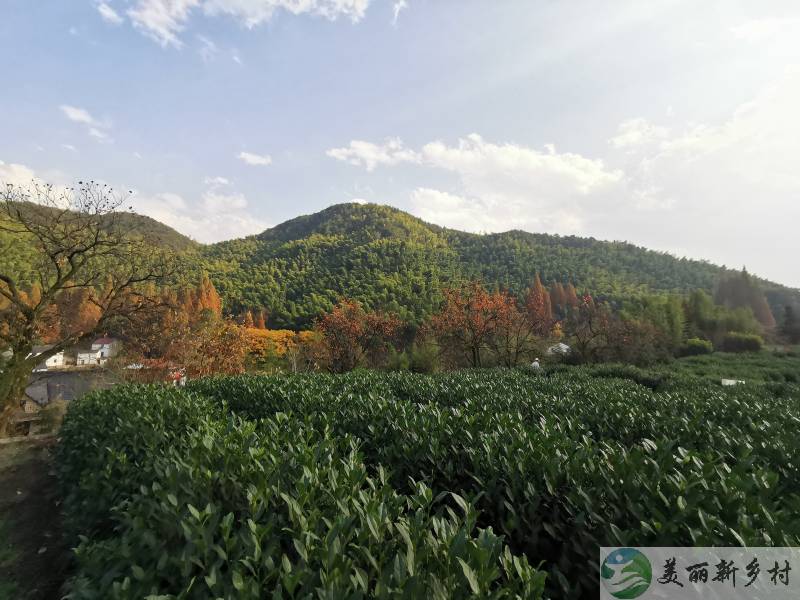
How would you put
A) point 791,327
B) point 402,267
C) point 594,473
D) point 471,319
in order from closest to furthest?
point 594,473 < point 471,319 < point 791,327 < point 402,267

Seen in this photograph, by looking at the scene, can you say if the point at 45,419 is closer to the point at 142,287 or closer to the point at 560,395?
the point at 142,287

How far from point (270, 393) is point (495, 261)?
3351 inches

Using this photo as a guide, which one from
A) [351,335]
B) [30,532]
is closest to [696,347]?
[351,335]

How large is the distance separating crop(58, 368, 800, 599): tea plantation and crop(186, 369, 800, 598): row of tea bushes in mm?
16

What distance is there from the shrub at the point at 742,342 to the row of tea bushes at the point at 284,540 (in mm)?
49392

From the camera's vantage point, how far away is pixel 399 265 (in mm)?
73188

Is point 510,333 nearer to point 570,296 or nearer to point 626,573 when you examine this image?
point 626,573

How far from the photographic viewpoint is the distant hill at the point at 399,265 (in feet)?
204

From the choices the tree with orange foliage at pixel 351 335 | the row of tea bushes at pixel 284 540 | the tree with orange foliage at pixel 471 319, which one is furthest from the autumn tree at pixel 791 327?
the row of tea bushes at pixel 284 540

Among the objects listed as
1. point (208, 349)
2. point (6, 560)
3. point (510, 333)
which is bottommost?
point (208, 349)

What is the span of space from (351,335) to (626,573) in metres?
24.5

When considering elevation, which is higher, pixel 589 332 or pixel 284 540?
pixel 284 540

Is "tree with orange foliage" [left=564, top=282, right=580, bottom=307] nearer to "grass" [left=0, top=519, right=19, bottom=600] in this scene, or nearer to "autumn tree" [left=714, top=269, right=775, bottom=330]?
"autumn tree" [left=714, top=269, right=775, bottom=330]

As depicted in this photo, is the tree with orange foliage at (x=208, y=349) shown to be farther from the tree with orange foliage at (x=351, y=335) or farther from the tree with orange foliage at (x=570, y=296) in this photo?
the tree with orange foliage at (x=570, y=296)
